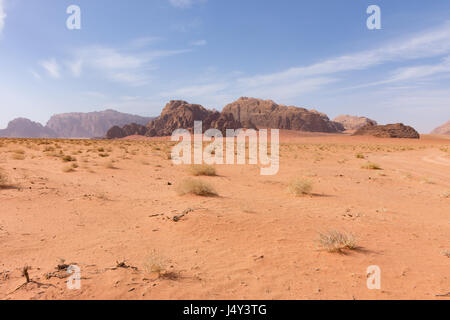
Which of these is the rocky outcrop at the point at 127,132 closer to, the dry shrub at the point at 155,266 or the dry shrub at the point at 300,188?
the dry shrub at the point at 300,188

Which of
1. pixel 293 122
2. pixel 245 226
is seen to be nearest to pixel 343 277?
pixel 245 226

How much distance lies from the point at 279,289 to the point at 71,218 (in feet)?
16.7

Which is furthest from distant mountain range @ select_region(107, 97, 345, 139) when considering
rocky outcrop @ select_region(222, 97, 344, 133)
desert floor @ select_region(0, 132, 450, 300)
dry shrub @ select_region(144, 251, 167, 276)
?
dry shrub @ select_region(144, 251, 167, 276)

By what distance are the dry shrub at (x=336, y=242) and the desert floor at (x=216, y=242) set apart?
8 centimetres

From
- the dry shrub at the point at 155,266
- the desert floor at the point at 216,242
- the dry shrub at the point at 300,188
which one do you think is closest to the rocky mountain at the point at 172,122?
the dry shrub at the point at 300,188

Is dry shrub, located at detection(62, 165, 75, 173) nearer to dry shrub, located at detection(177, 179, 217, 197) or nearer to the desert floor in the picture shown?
the desert floor

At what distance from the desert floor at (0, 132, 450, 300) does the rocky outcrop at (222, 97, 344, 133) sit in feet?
354

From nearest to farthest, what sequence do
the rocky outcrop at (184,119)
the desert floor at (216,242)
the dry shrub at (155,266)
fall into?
the desert floor at (216,242) → the dry shrub at (155,266) → the rocky outcrop at (184,119)

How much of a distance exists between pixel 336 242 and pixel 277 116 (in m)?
124

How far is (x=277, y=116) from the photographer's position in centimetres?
12375

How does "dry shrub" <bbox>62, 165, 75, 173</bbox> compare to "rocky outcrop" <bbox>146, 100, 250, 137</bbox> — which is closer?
Result: "dry shrub" <bbox>62, 165, 75, 173</bbox>

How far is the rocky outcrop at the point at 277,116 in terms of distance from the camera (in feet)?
397

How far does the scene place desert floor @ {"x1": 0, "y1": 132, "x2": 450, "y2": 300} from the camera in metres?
3.38

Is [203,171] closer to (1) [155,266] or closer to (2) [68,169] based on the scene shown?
(2) [68,169]
